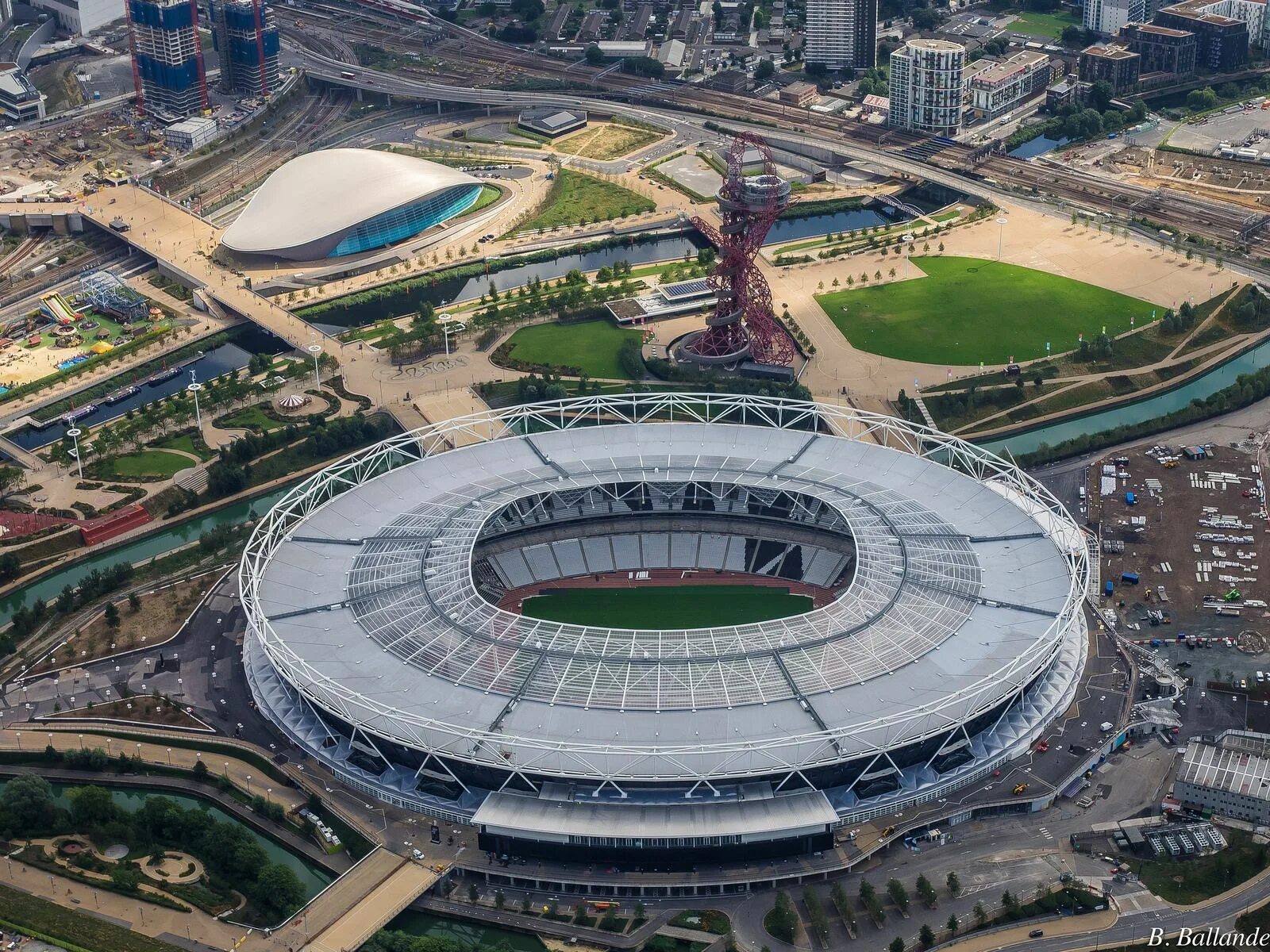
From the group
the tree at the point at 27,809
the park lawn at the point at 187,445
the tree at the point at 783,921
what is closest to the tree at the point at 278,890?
the tree at the point at 27,809

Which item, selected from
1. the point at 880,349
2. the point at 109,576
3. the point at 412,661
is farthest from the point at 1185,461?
the point at 109,576

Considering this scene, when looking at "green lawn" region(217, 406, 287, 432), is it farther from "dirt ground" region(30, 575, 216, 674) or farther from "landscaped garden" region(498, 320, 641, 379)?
"dirt ground" region(30, 575, 216, 674)

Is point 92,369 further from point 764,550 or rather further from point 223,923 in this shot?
point 223,923

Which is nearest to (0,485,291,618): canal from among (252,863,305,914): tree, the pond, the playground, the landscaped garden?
the pond

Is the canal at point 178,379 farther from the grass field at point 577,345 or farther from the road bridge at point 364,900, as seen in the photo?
the road bridge at point 364,900

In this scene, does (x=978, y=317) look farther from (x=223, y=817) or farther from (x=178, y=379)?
(x=223, y=817)

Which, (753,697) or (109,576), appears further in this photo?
(109,576)

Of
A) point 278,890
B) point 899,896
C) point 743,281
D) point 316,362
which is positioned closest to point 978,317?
point 743,281
